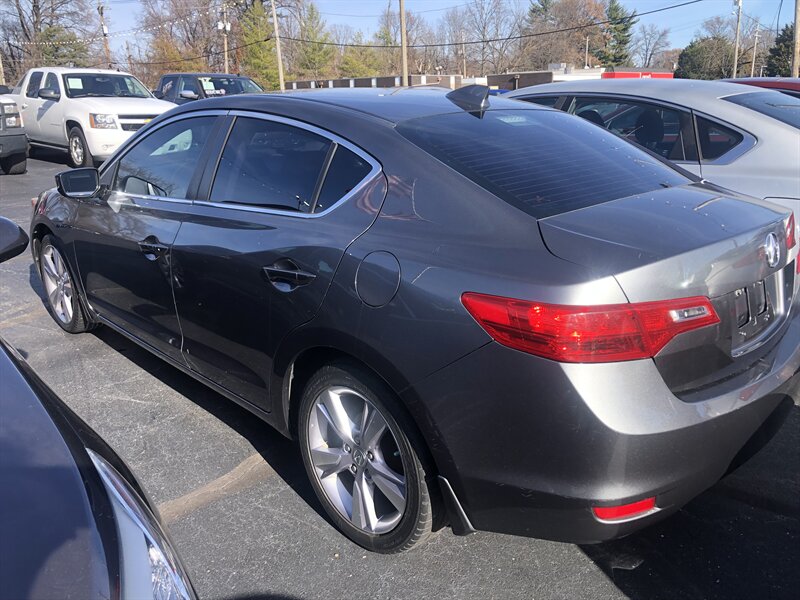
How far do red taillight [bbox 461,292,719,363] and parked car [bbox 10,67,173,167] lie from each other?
11727 mm

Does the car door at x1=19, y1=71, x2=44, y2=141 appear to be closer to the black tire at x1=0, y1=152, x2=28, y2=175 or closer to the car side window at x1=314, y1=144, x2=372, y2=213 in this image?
the black tire at x1=0, y1=152, x2=28, y2=175

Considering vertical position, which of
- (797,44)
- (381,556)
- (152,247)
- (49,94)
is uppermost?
(797,44)

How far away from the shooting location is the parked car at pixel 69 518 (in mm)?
1307

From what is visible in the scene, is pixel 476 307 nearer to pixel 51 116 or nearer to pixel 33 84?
pixel 51 116

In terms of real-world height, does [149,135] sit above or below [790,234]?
above

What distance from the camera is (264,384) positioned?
2939mm

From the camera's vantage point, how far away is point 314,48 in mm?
64875

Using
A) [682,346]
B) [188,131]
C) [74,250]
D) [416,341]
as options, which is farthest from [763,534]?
[74,250]

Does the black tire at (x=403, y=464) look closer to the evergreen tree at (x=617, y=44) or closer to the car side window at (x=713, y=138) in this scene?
the car side window at (x=713, y=138)

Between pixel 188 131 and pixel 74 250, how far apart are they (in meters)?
1.35

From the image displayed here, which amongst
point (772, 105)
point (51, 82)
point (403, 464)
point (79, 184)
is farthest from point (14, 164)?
point (403, 464)

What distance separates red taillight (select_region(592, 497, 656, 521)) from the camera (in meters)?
2.02

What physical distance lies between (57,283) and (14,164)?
10089mm

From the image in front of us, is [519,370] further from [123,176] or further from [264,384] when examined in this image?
[123,176]
